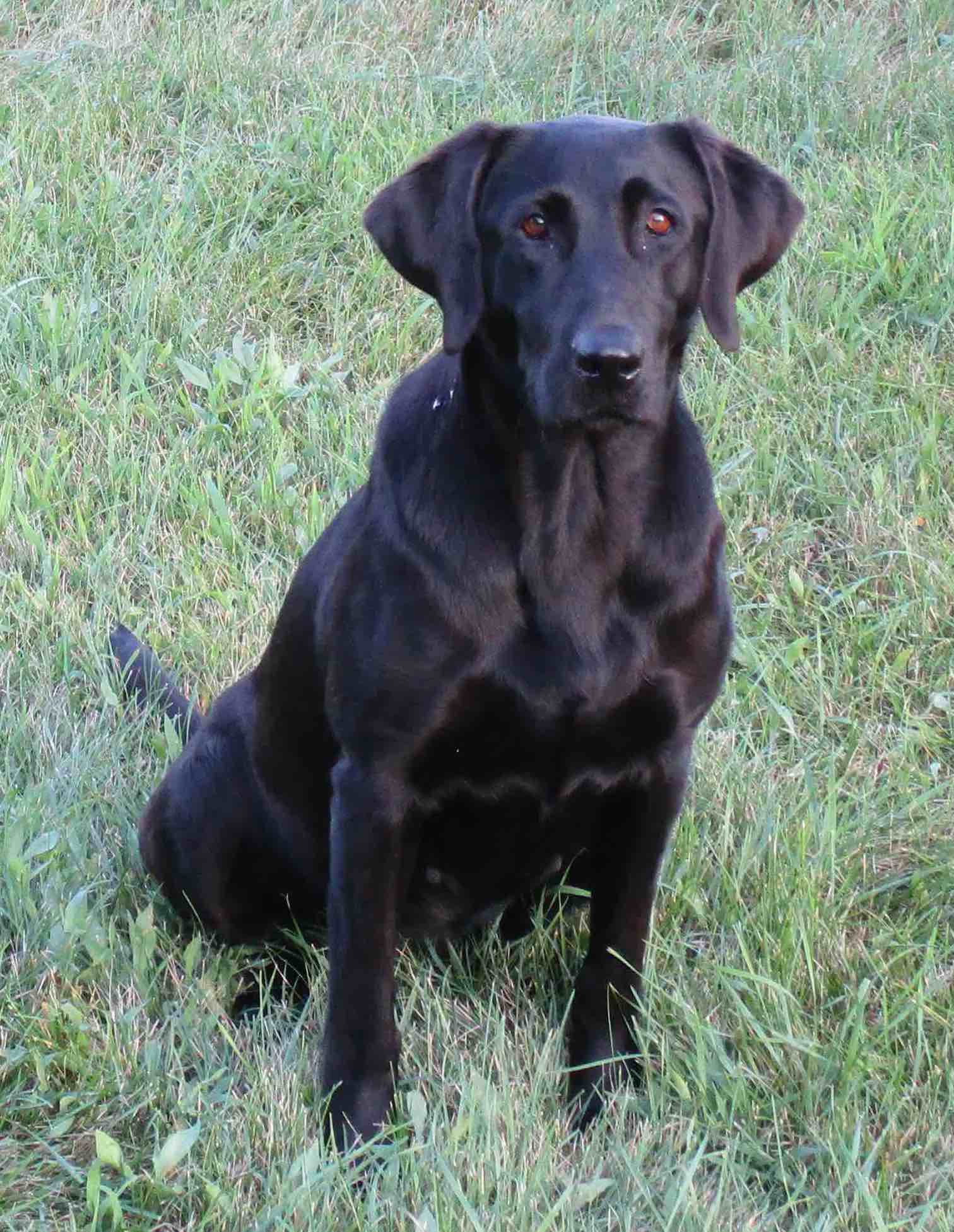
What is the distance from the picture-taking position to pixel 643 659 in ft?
7.40

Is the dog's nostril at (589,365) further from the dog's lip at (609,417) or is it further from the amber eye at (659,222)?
the amber eye at (659,222)

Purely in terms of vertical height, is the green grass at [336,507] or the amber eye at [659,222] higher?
the amber eye at [659,222]

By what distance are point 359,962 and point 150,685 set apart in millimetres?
1072

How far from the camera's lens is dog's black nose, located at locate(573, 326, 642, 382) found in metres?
2.06

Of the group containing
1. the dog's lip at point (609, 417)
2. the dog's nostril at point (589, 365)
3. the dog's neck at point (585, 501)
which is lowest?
the dog's neck at point (585, 501)

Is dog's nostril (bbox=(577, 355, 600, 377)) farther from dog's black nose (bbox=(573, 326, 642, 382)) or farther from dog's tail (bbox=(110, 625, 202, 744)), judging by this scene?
dog's tail (bbox=(110, 625, 202, 744))

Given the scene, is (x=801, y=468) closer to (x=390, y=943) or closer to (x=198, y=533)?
(x=198, y=533)

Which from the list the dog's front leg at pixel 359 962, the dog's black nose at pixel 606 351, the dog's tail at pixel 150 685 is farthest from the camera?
the dog's tail at pixel 150 685

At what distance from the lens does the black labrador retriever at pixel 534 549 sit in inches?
86.4

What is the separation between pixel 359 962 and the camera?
7.81 feet

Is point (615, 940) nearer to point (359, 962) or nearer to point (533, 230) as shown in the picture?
point (359, 962)

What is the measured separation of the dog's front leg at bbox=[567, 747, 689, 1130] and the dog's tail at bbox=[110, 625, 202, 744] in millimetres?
1023

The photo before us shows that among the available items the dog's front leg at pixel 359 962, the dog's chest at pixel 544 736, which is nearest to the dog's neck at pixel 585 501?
the dog's chest at pixel 544 736

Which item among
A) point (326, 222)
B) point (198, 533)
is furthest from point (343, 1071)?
point (326, 222)
